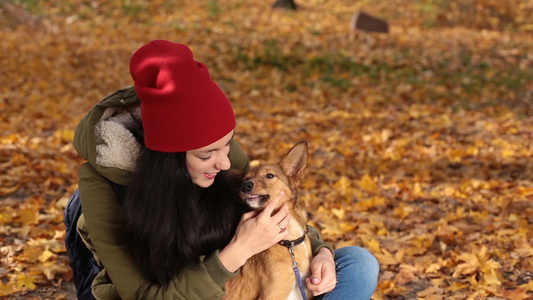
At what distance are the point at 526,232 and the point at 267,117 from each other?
4.82 metres

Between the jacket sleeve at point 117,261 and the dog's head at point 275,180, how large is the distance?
1.05 feet

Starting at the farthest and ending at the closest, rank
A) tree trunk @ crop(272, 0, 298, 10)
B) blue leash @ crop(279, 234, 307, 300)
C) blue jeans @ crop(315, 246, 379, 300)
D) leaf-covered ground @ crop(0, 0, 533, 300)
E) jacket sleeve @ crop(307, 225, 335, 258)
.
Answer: tree trunk @ crop(272, 0, 298, 10) → leaf-covered ground @ crop(0, 0, 533, 300) → jacket sleeve @ crop(307, 225, 335, 258) → blue jeans @ crop(315, 246, 379, 300) → blue leash @ crop(279, 234, 307, 300)

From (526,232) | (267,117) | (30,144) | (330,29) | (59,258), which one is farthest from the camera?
(330,29)

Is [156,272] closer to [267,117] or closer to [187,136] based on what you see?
[187,136]

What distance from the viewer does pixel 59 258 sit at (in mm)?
4258

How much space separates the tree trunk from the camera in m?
15.8

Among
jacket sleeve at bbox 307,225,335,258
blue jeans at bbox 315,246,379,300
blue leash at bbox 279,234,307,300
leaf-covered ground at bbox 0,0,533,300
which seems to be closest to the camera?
blue leash at bbox 279,234,307,300

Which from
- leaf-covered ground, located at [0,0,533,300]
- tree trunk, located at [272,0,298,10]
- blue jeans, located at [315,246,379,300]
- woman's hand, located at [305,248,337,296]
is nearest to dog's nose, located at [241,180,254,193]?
woman's hand, located at [305,248,337,296]

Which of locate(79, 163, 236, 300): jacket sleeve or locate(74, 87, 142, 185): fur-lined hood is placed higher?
locate(74, 87, 142, 185): fur-lined hood

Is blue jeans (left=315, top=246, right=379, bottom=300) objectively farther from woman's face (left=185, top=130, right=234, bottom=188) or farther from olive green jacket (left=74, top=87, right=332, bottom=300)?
woman's face (left=185, top=130, right=234, bottom=188)

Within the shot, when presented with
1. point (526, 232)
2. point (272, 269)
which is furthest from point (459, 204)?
point (272, 269)

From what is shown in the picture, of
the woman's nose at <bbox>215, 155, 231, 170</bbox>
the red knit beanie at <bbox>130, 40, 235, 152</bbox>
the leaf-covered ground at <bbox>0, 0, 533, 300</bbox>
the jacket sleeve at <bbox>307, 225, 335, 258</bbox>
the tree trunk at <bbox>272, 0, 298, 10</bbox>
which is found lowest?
the leaf-covered ground at <bbox>0, 0, 533, 300</bbox>

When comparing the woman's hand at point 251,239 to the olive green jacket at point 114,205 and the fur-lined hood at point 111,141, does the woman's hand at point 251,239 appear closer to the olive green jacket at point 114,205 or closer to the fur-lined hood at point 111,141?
the olive green jacket at point 114,205

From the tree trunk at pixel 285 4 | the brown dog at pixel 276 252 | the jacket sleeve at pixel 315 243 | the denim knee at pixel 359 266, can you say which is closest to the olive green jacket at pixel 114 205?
the brown dog at pixel 276 252
